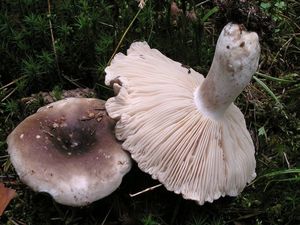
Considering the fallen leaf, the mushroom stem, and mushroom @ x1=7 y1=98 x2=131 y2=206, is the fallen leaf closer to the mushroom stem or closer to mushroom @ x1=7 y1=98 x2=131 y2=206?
mushroom @ x1=7 y1=98 x2=131 y2=206

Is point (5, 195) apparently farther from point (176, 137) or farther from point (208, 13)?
point (208, 13)

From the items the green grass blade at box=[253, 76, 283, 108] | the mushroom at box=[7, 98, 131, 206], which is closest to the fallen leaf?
the mushroom at box=[7, 98, 131, 206]

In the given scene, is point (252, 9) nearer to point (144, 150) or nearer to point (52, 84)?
point (144, 150)

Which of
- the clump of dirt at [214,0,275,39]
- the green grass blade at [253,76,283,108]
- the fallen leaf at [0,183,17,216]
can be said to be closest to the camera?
the clump of dirt at [214,0,275,39]

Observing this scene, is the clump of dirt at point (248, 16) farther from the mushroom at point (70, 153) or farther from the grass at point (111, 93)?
the mushroom at point (70, 153)

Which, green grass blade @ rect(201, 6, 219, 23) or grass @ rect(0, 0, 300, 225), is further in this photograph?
green grass blade @ rect(201, 6, 219, 23)

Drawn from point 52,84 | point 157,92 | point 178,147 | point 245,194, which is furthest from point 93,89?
point 245,194

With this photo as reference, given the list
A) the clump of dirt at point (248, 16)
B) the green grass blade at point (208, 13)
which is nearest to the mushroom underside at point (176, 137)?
the clump of dirt at point (248, 16)

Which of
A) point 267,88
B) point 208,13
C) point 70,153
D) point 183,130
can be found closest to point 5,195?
point 70,153
